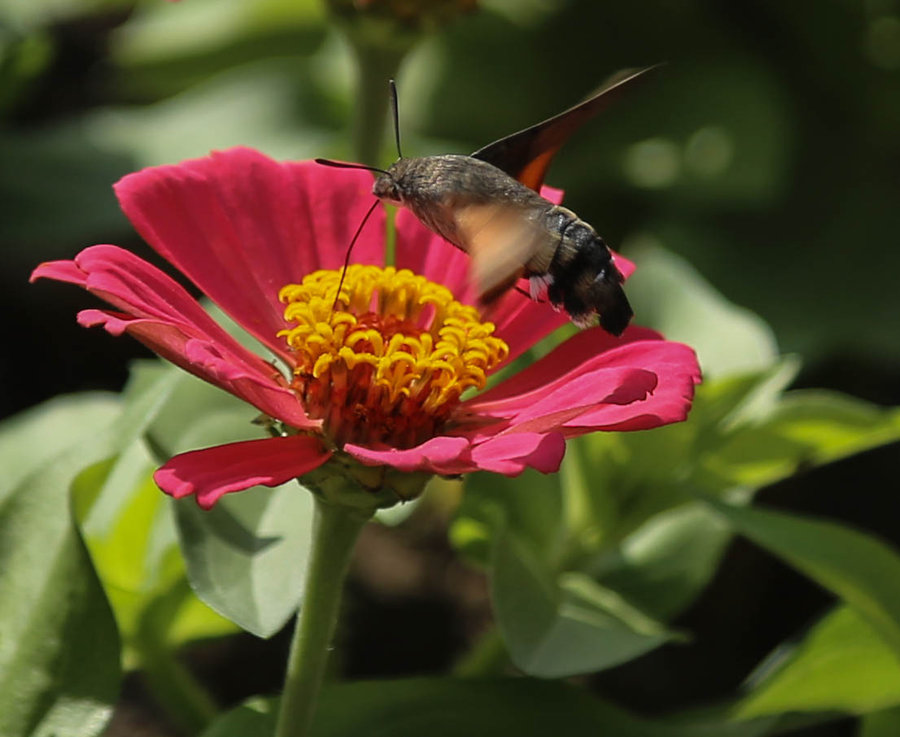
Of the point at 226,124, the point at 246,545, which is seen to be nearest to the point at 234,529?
the point at 246,545

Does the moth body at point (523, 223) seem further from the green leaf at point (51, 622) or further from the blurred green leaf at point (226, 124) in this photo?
the blurred green leaf at point (226, 124)

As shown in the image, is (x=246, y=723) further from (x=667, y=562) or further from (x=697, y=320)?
(x=697, y=320)

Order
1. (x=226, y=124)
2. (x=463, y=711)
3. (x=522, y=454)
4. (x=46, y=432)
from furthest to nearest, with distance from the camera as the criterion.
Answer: (x=226, y=124) → (x=46, y=432) → (x=463, y=711) → (x=522, y=454)

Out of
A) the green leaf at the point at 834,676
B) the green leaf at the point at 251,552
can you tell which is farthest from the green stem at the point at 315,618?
the green leaf at the point at 834,676

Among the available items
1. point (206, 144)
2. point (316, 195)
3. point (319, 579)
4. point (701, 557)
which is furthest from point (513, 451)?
point (206, 144)

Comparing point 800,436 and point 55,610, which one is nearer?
point 55,610

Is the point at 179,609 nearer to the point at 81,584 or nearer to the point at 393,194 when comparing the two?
the point at 81,584
